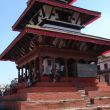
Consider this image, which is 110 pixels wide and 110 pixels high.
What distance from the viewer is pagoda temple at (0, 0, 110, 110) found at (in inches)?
516

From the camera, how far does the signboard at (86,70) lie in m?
17.1

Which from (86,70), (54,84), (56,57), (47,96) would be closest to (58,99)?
(47,96)

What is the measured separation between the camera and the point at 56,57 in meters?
16.5

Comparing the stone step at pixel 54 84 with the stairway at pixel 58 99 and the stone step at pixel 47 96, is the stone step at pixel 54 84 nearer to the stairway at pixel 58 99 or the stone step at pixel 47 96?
the stairway at pixel 58 99

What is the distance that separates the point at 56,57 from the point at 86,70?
2.64 meters

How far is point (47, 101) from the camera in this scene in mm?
11914

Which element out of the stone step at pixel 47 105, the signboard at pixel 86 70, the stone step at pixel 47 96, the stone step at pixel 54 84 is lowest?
the stone step at pixel 47 105

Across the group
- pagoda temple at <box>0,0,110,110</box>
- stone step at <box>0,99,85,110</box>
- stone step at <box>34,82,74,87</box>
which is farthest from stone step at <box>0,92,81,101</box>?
stone step at <box>34,82,74,87</box>

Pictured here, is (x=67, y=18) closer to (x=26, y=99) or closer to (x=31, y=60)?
(x=31, y=60)

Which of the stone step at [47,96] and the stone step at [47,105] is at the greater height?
the stone step at [47,96]

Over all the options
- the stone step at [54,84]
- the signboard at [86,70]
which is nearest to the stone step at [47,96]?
the stone step at [54,84]

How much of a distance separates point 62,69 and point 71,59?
3.66 feet

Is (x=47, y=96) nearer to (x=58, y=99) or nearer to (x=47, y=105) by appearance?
(x=58, y=99)

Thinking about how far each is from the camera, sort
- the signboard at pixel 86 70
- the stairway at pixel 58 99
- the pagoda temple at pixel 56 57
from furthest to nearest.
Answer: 1. the signboard at pixel 86 70
2. the pagoda temple at pixel 56 57
3. the stairway at pixel 58 99
